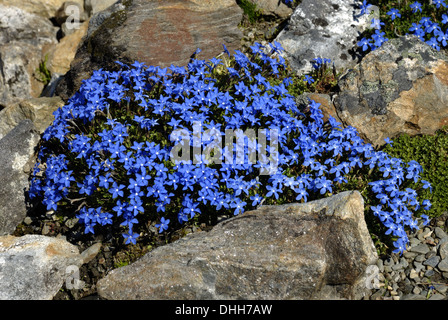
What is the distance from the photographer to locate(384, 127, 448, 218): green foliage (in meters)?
6.69

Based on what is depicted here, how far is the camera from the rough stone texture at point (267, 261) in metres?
5.35

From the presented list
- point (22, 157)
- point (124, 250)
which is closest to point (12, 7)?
point (22, 157)

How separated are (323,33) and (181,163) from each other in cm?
385

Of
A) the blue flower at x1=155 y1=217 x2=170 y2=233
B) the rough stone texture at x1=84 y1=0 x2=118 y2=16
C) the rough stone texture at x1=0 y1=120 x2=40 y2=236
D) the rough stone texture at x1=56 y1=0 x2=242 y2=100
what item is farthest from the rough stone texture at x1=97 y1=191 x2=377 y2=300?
the rough stone texture at x1=84 y1=0 x2=118 y2=16

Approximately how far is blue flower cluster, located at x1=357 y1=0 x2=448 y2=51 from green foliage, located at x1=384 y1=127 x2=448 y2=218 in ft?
5.68

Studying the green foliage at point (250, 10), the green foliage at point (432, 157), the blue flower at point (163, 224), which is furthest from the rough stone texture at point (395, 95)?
the blue flower at point (163, 224)

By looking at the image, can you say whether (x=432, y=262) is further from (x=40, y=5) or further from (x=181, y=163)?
(x=40, y=5)

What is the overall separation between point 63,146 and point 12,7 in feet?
17.7

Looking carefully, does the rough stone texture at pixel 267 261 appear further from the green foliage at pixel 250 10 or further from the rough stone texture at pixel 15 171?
the green foliage at pixel 250 10

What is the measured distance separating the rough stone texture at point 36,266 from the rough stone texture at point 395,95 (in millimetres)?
4074

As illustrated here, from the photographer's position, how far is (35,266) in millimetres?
6289

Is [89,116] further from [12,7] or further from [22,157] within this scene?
[12,7]

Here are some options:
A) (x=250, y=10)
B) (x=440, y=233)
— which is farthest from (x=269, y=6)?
(x=440, y=233)

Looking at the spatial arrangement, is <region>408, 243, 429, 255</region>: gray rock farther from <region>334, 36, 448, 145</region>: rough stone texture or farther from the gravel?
<region>334, 36, 448, 145</region>: rough stone texture
